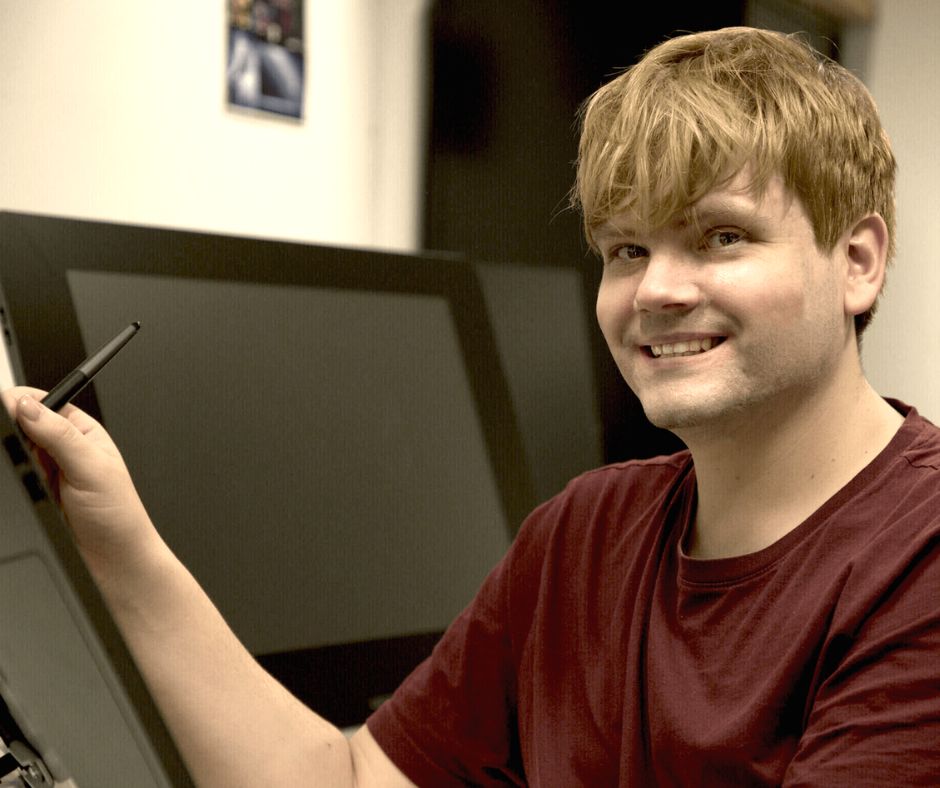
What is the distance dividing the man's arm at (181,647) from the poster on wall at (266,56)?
0.86m

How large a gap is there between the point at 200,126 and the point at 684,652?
1026 mm

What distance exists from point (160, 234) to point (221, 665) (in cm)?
38

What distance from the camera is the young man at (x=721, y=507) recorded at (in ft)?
2.49

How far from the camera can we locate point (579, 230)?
171 cm

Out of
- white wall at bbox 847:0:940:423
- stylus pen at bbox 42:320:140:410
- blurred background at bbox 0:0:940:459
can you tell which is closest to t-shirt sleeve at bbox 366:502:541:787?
stylus pen at bbox 42:320:140:410

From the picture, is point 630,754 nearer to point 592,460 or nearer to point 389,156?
point 592,460

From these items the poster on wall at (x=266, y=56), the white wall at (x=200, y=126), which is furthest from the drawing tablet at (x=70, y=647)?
the poster on wall at (x=266, y=56)

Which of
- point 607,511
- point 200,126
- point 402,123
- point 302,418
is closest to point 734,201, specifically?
point 607,511

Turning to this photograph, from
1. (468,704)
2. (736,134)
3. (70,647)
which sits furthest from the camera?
(468,704)

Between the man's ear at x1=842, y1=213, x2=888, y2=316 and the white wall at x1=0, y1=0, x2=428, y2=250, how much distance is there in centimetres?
91

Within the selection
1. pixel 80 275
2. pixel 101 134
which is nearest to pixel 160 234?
pixel 80 275

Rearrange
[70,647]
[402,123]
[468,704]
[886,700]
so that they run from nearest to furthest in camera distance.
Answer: [70,647]
[886,700]
[468,704]
[402,123]

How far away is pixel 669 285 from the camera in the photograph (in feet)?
2.75

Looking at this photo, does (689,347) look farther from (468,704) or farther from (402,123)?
(402,123)
